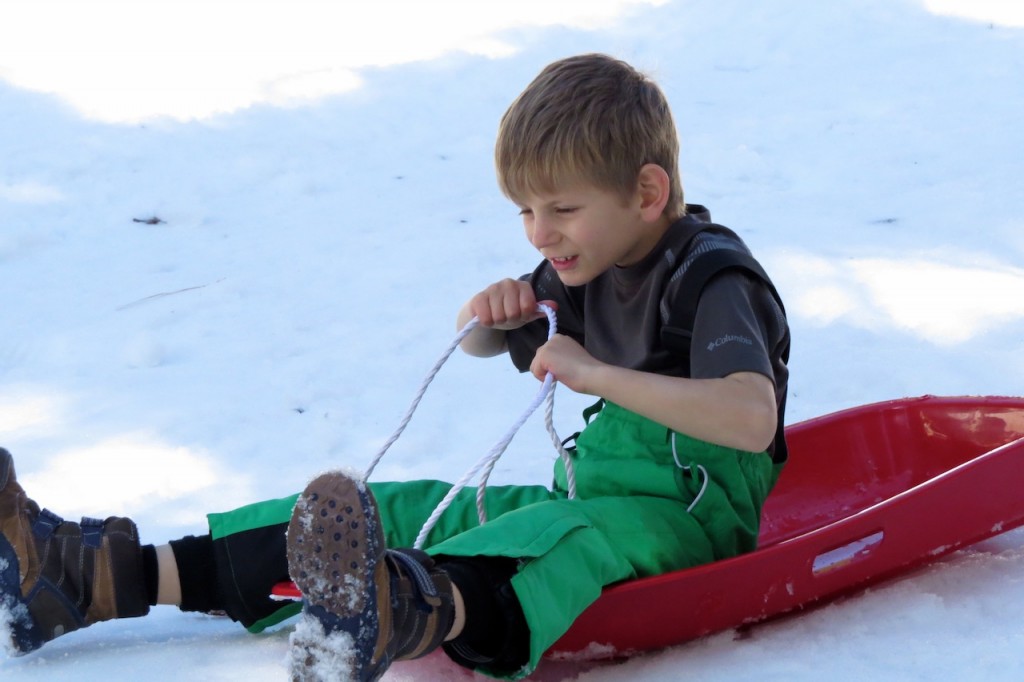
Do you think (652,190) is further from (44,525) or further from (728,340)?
(44,525)

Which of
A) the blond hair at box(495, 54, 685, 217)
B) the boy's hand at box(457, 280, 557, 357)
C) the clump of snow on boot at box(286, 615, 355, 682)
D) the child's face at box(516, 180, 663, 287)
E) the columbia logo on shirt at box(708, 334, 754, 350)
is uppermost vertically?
the blond hair at box(495, 54, 685, 217)

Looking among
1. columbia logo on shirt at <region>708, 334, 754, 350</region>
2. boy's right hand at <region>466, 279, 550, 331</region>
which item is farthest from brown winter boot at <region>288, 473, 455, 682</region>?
boy's right hand at <region>466, 279, 550, 331</region>

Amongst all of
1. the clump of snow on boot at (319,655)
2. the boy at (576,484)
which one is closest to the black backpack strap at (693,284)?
the boy at (576,484)

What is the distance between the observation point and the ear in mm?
1787

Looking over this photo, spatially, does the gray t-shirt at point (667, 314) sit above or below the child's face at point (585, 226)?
below

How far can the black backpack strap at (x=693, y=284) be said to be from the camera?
1698 millimetres

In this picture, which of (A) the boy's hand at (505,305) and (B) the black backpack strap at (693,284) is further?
(A) the boy's hand at (505,305)

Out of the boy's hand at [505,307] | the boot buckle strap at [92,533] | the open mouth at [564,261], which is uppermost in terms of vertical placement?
the open mouth at [564,261]

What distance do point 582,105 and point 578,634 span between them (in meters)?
0.76

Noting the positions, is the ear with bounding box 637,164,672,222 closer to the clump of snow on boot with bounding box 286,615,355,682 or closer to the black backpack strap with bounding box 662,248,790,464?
the black backpack strap with bounding box 662,248,790,464

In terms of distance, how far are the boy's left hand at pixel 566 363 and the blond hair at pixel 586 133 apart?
230 millimetres

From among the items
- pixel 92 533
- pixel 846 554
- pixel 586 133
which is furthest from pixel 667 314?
pixel 92 533

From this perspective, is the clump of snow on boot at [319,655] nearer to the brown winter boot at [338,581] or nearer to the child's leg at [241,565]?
the brown winter boot at [338,581]

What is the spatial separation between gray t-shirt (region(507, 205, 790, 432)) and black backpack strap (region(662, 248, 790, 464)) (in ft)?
0.03
